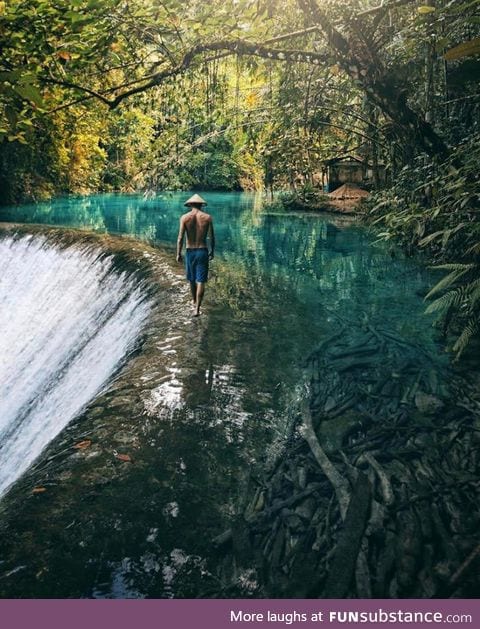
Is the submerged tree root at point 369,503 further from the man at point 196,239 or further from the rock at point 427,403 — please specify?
the man at point 196,239

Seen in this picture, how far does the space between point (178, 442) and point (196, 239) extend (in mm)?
3796

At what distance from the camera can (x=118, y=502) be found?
153 inches

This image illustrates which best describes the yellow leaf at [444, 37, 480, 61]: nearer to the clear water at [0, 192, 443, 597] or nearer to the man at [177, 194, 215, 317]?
the clear water at [0, 192, 443, 597]

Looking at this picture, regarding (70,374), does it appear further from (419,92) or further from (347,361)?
(419,92)

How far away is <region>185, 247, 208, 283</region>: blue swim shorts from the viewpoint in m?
7.77

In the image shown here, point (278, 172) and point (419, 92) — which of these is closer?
point (419, 92)

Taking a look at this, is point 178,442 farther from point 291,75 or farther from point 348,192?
point 348,192

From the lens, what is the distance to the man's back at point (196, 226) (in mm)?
7555

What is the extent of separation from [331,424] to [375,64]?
5240 mm

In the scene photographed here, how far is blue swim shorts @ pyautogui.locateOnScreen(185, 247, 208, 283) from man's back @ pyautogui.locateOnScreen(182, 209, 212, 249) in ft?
0.34

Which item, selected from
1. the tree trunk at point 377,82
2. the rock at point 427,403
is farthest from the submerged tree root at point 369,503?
the tree trunk at point 377,82

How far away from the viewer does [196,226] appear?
24.8ft

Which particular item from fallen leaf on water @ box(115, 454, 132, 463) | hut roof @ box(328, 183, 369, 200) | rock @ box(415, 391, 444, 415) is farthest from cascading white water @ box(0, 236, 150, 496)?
hut roof @ box(328, 183, 369, 200)
